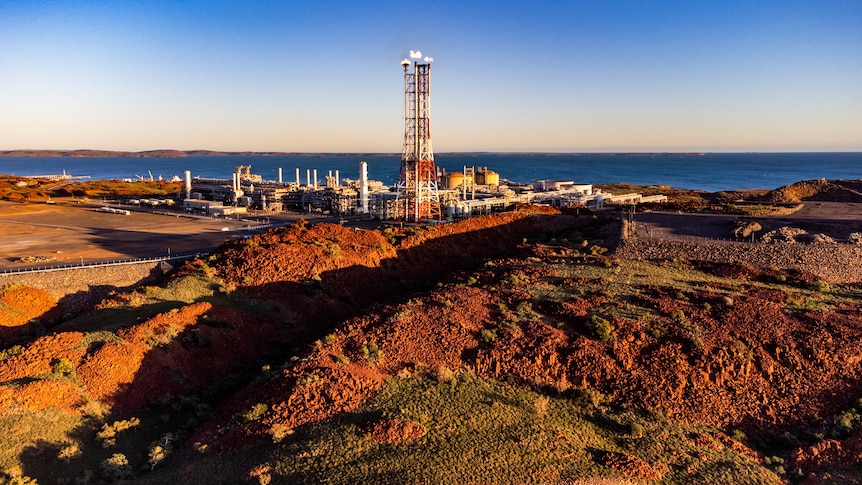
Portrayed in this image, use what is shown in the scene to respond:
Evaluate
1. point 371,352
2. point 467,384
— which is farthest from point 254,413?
point 467,384

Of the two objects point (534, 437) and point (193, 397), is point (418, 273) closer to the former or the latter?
point (193, 397)

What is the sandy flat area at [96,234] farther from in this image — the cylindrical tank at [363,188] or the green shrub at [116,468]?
the green shrub at [116,468]

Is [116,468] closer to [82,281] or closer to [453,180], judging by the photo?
[82,281]

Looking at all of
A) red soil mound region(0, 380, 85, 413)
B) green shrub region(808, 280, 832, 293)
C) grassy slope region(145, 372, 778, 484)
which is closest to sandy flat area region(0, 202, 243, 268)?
red soil mound region(0, 380, 85, 413)

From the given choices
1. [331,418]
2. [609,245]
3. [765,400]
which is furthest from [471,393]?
[609,245]

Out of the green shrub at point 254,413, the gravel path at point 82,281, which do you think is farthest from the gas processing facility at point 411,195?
the green shrub at point 254,413

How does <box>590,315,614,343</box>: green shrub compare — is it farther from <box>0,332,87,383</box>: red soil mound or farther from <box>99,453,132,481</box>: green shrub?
<box>0,332,87,383</box>: red soil mound
